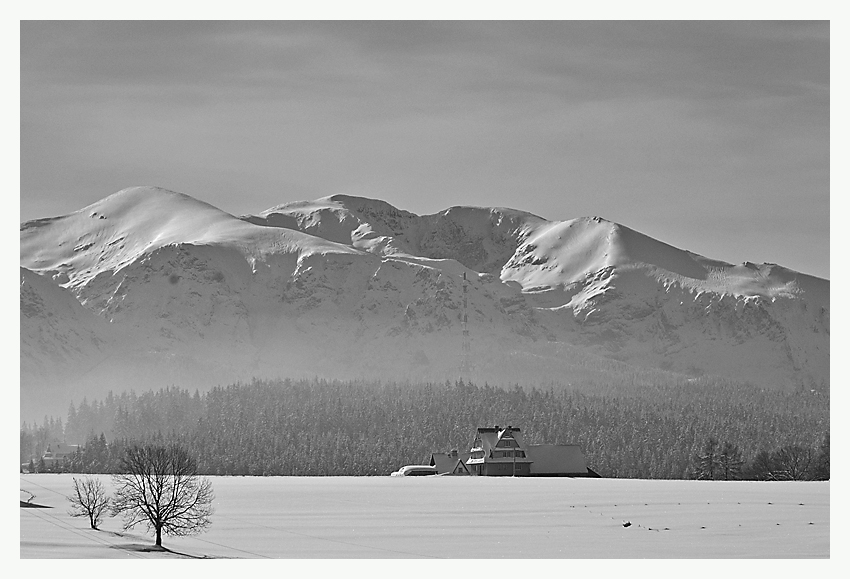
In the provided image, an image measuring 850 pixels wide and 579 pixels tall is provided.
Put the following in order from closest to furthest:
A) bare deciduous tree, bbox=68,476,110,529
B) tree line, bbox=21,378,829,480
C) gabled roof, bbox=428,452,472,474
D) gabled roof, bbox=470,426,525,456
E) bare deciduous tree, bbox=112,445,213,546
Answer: bare deciduous tree, bbox=112,445,213,546
bare deciduous tree, bbox=68,476,110,529
gabled roof, bbox=470,426,525,456
gabled roof, bbox=428,452,472,474
tree line, bbox=21,378,829,480

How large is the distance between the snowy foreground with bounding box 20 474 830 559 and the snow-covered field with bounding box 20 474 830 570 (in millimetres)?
43

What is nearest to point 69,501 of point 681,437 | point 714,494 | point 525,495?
point 525,495

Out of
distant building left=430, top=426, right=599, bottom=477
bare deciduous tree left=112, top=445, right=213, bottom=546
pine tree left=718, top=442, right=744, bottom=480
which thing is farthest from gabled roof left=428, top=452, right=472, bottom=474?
bare deciduous tree left=112, top=445, right=213, bottom=546

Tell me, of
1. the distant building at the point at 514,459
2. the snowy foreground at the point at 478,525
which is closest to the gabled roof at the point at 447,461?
the distant building at the point at 514,459

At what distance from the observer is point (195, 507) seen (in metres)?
43.2

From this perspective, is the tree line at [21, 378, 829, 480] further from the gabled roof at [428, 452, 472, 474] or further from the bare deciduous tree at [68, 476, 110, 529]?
the bare deciduous tree at [68, 476, 110, 529]

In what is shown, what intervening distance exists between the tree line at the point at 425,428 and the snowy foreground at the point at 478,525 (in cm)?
2943

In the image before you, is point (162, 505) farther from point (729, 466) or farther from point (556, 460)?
point (729, 466)

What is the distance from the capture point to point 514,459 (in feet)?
252

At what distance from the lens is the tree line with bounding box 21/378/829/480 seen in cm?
10306

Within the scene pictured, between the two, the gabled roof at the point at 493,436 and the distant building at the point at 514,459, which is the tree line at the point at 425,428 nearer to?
the distant building at the point at 514,459

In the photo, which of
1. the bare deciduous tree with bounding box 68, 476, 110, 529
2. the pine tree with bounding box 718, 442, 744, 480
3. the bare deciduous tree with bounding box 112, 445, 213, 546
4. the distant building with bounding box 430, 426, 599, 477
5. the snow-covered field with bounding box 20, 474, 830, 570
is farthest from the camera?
the pine tree with bounding box 718, 442, 744, 480
